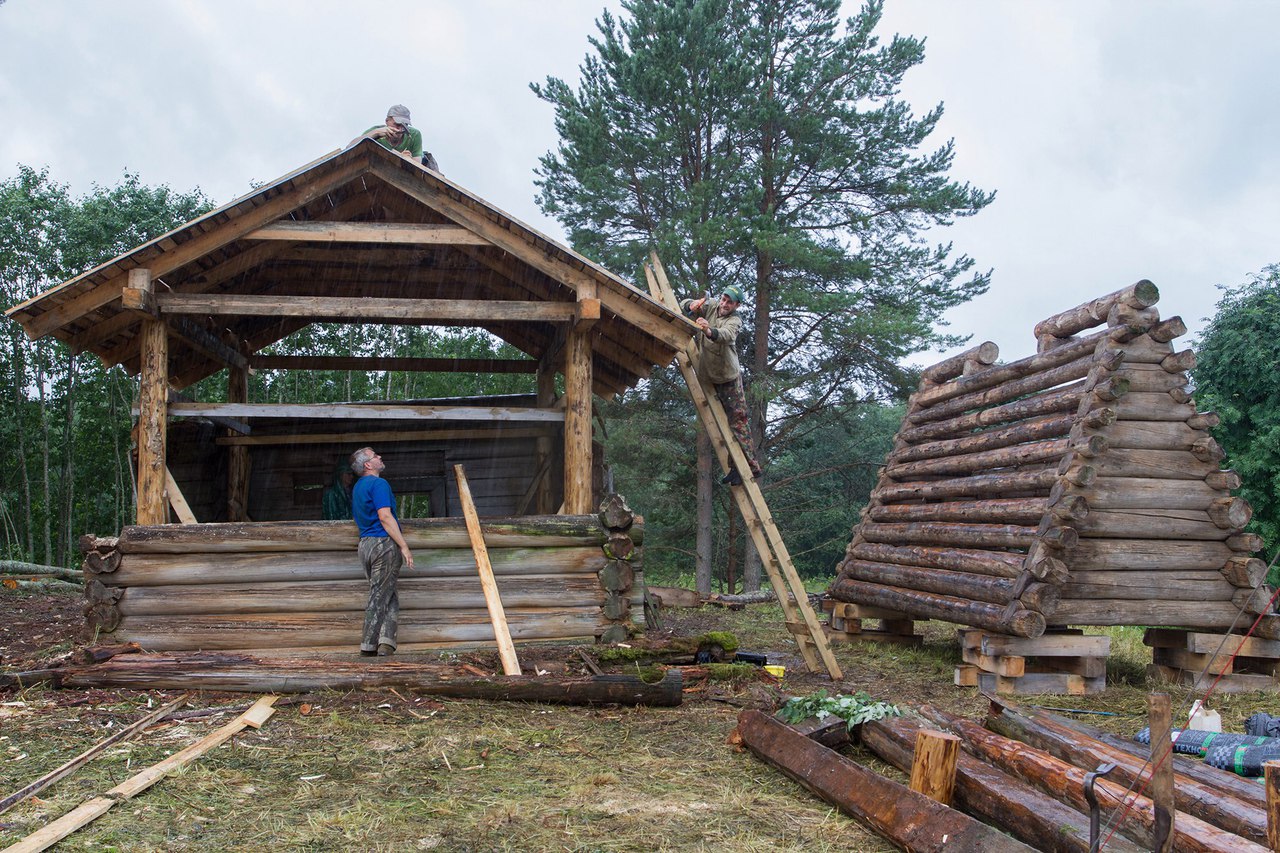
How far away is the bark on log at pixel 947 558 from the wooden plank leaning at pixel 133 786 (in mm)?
7034

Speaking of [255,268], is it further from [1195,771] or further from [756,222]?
[756,222]

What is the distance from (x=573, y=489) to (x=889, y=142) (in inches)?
634

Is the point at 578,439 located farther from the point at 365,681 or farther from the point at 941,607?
the point at 941,607

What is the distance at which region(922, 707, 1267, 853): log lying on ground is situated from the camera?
4023 mm

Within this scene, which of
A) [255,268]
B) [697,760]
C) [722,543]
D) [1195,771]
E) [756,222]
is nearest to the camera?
[1195,771]

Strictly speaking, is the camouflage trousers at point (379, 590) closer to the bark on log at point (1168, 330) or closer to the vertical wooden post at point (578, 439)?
the vertical wooden post at point (578, 439)

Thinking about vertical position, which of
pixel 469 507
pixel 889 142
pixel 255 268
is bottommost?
pixel 469 507

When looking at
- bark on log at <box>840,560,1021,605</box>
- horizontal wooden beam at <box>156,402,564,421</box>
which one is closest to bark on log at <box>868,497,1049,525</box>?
bark on log at <box>840,560,1021,605</box>

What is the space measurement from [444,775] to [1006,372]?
8.51m

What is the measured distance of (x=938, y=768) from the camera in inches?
→ 204

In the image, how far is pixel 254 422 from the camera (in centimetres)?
1405

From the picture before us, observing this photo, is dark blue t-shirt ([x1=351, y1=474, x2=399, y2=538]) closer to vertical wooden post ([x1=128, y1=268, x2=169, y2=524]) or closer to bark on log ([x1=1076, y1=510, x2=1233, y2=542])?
vertical wooden post ([x1=128, y1=268, x2=169, y2=524])

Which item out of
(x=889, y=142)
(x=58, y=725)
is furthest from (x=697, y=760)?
(x=889, y=142)

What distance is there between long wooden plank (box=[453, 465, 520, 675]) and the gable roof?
81.9 inches
